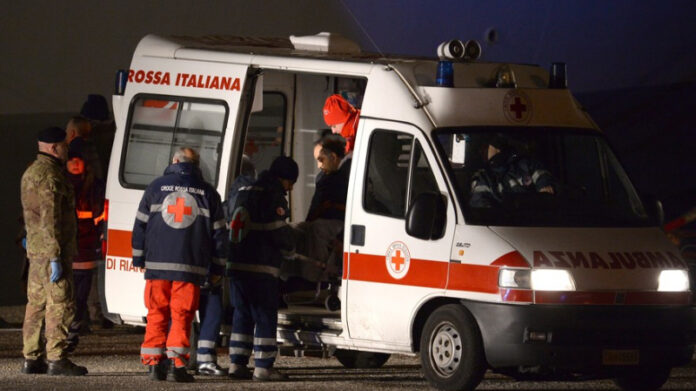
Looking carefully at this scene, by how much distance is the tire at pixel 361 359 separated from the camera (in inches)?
558

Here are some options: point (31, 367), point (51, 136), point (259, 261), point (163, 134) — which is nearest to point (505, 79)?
point (259, 261)

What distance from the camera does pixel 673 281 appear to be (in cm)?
1193

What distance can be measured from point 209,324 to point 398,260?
5.45 ft

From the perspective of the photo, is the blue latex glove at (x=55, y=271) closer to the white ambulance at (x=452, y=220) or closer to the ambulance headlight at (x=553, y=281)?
the white ambulance at (x=452, y=220)

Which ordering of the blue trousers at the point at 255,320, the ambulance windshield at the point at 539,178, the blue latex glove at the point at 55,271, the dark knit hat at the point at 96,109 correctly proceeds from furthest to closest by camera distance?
the dark knit hat at the point at 96,109, the blue latex glove at the point at 55,271, the blue trousers at the point at 255,320, the ambulance windshield at the point at 539,178

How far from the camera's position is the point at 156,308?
1262cm

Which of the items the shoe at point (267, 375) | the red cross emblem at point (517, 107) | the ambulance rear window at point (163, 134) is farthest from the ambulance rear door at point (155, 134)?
the red cross emblem at point (517, 107)

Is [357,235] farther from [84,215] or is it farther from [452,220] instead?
[84,215]

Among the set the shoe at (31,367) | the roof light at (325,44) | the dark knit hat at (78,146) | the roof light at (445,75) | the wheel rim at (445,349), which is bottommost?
the shoe at (31,367)

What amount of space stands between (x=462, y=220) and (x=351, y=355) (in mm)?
2610

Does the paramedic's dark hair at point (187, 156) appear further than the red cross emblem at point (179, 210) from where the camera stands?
Yes

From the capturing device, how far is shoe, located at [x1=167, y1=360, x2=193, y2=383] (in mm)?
12750

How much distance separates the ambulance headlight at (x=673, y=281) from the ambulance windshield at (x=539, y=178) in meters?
0.45

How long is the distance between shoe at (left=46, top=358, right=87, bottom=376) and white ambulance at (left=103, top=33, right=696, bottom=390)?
81cm
